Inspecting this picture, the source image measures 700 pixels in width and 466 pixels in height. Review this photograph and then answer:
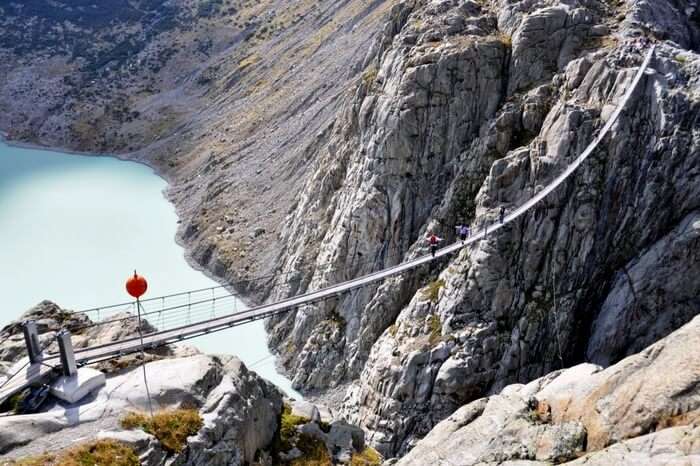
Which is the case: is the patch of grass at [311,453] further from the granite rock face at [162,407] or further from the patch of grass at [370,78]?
the patch of grass at [370,78]

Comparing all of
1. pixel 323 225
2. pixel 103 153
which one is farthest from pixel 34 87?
pixel 323 225

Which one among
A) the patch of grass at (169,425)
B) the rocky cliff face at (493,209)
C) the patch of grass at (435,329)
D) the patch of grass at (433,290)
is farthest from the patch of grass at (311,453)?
the patch of grass at (433,290)

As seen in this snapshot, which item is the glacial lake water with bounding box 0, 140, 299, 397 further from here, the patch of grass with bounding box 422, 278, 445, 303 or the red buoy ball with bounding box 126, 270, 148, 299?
the red buoy ball with bounding box 126, 270, 148, 299

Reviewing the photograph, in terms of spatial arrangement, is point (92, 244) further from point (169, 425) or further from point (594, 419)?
point (594, 419)

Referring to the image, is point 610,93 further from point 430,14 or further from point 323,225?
point 323,225

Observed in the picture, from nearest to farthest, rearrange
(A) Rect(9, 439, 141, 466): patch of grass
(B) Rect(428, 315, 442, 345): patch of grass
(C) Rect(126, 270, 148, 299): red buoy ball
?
(A) Rect(9, 439, 141, 466): patch of grass, (C) Rect(126, 270, 148, 299): red buoy ball, (B) Rect(428, 315, 442, 345): patch of grass

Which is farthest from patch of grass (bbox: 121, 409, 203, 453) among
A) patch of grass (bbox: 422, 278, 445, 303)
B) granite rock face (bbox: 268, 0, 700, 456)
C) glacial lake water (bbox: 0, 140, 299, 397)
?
glacial lake water (bbox: 0, 140, 299, 397)
